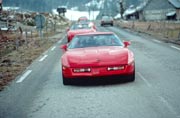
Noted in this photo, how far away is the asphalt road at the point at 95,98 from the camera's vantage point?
23.2ft

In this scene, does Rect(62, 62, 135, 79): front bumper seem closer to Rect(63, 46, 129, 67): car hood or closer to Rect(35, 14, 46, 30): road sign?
Rect(63, 46, 129, 67): car hood

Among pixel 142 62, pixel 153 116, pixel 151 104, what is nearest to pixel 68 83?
pixel 151 104

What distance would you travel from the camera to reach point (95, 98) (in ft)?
27.3

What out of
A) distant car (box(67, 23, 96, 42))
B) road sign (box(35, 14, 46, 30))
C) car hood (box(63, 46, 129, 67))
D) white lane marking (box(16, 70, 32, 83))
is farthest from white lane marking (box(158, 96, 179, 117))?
road sign (box(35, 14, 46, 30))

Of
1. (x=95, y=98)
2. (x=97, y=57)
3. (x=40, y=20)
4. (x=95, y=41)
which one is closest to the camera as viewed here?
(x=95, y=98)

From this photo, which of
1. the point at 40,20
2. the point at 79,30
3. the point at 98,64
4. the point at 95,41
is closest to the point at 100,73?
the point at 98,64

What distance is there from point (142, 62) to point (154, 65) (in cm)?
108

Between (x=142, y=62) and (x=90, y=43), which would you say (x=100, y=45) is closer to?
(x=90, y=43)

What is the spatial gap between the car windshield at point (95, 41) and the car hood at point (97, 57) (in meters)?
0.69

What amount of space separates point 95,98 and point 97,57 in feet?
5.97

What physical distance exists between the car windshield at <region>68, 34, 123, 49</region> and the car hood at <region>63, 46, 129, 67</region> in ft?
2.26

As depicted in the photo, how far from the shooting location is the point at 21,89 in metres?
9.95

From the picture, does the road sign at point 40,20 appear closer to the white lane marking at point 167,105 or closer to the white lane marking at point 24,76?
the white lane marking at point 24,76

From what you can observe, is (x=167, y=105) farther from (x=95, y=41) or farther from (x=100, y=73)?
(x=95, y=41)
